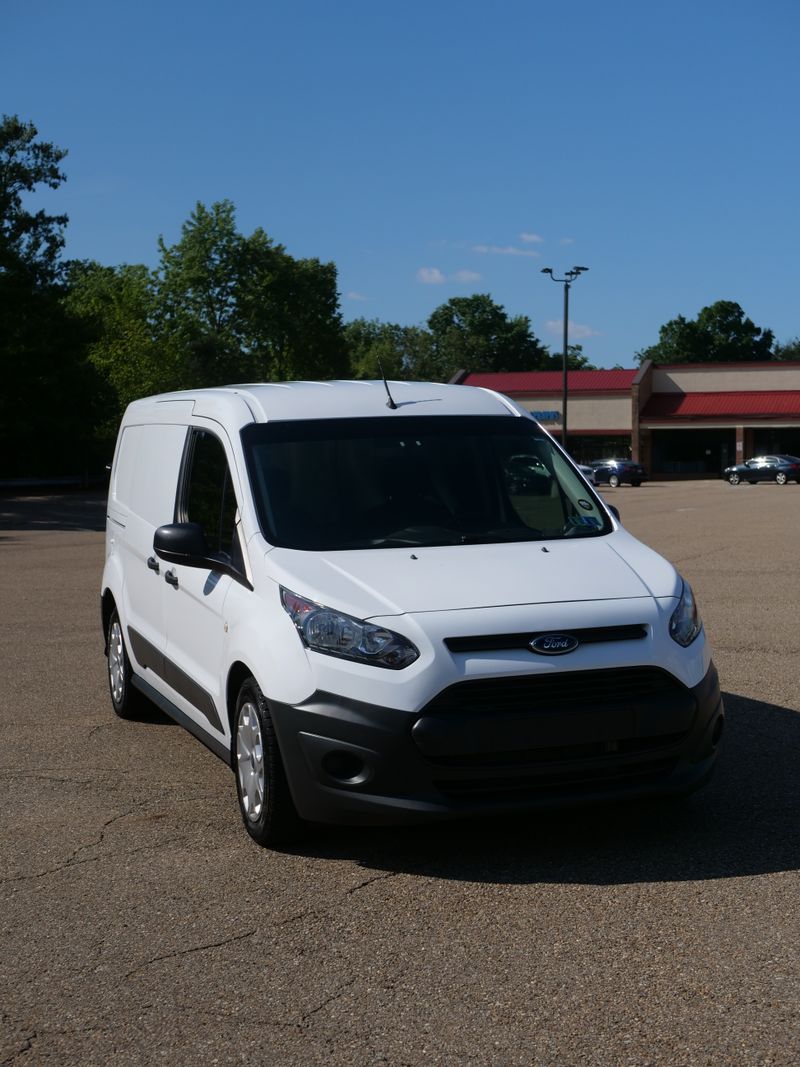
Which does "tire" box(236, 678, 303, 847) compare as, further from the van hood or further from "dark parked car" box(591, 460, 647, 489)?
"dark parked car" box(591, 460, 647, 489)

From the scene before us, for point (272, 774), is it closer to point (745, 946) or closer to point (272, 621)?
point (272, 621)

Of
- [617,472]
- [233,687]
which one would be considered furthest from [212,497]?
[617,472]

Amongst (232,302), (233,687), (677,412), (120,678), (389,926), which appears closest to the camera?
(389,926)

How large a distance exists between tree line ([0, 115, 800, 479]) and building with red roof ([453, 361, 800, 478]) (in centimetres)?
1597

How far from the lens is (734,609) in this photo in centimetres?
1270

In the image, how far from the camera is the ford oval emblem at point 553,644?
4984 millimetres

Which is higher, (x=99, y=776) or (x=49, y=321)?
(x=49, y=321)

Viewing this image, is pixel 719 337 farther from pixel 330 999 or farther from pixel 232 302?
pixel 330 999

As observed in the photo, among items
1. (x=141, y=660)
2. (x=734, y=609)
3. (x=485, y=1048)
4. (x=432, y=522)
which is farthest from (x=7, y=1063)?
(x=734, y=609)

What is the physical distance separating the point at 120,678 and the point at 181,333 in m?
75.8

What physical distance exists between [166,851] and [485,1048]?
2.22 m

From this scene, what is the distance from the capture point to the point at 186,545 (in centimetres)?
598

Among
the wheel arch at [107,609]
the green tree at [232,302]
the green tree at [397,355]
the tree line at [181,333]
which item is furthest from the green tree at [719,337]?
the wheel arch at [107,609]

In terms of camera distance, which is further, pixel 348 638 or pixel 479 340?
pixel 479 340
